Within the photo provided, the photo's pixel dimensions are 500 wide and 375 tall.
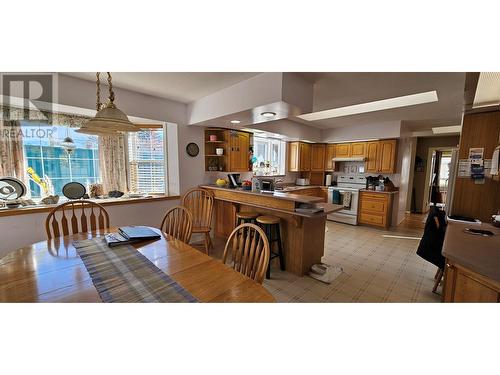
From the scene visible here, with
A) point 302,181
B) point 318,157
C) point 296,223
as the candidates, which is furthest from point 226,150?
point 318,157

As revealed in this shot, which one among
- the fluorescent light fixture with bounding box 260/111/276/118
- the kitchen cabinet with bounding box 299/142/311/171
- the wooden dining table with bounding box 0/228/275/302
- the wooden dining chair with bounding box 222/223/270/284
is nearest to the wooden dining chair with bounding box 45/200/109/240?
the wooden dining table with bounding box 0/228/275/302

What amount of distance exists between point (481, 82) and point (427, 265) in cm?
245

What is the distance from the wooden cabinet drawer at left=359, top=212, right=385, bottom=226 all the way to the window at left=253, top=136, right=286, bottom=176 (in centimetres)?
215

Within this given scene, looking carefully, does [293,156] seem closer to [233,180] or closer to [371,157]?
[371,157]

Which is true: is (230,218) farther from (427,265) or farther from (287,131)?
(427,265)

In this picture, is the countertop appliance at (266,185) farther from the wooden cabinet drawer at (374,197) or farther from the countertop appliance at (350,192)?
the wooden cabinet drawer at (374,197)

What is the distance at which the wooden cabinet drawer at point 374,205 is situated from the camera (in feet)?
14.5

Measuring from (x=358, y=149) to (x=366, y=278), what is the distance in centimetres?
344

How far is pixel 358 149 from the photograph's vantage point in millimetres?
5020

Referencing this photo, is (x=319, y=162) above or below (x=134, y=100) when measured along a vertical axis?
below
